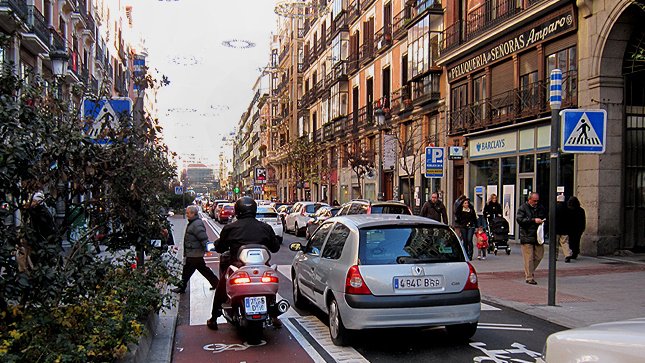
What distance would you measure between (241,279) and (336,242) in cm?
139

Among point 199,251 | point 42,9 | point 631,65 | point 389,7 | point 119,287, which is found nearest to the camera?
point 119,287

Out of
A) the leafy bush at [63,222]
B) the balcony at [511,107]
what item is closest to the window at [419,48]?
the balcony at [511,107]

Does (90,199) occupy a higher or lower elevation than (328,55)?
lower

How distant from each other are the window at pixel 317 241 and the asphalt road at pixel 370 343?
0.99m

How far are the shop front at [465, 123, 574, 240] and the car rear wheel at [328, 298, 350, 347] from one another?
13008 mm

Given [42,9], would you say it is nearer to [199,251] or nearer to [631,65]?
[199,251]

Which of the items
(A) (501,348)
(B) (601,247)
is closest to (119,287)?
(A) (501,348)

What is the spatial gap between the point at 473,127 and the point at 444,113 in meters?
3.26

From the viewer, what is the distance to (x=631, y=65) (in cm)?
1625

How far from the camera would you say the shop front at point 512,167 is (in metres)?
19.1

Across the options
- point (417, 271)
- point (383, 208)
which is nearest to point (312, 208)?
point (383, 208)

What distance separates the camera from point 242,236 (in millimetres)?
7406

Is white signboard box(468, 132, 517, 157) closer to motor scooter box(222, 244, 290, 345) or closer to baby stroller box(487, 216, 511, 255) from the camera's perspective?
baby stroller box(487, 216, 511, 255)

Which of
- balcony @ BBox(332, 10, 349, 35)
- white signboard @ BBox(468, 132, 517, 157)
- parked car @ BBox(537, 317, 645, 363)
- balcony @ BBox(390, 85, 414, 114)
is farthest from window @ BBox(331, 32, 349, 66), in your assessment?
parked car @ BBox(537, 317, 645, 363)
